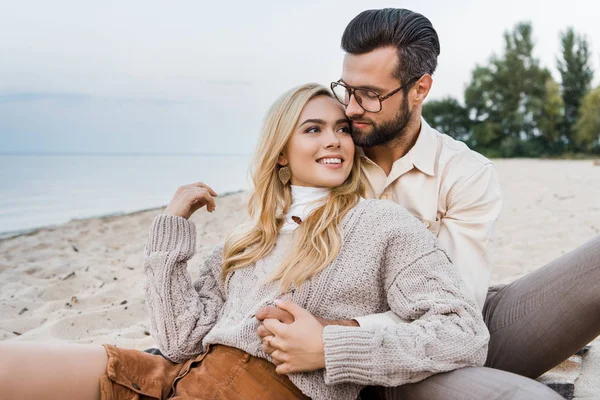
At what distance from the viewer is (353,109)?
2459 millimetres

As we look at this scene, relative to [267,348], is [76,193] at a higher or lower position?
lower

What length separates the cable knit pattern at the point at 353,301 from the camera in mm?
1711

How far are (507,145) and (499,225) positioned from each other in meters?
23.9

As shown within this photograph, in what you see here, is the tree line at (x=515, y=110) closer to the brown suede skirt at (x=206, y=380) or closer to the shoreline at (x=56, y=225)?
the shoreline at (x=56, y=225)

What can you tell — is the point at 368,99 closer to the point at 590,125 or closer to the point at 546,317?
the point at 546,317

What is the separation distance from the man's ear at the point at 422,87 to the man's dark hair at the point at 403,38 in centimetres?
3

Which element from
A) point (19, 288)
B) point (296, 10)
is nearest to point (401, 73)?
point (19, 288)

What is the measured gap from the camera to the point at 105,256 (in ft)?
18.7

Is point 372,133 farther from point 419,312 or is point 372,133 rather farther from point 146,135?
point 146,135

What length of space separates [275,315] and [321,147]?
2.54 feet

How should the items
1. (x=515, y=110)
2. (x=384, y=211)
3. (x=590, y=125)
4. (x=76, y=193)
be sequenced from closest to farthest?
(x=384, y=211), (x=76, y=193), (x=590, y=125), (x=515, y=110)

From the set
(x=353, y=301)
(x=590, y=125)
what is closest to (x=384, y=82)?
(x=353, y=301)

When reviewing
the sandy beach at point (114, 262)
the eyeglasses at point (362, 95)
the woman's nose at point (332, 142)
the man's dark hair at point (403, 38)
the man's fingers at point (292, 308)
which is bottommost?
the sandy beach at point (114, 262)

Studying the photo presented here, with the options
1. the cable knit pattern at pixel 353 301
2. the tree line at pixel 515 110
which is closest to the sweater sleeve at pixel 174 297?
the cable knit pattern at pixel 353 301
